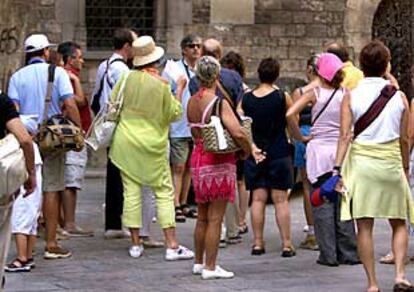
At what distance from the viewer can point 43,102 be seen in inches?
404

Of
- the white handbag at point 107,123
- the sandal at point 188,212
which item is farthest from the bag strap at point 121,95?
the sandal at point 188,212

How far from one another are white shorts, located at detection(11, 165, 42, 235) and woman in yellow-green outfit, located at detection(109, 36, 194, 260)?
2.94 feet

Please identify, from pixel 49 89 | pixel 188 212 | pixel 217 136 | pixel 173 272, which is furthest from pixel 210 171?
pixel 188 212

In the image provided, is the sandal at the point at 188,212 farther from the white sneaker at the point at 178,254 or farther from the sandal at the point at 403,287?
the sandal at the point at 403,287

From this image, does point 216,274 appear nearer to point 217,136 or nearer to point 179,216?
point 217,136

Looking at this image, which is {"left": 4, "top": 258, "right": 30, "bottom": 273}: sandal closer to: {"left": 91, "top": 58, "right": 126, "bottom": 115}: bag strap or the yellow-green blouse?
the yellow-green blouse

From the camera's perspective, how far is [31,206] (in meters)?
9.73

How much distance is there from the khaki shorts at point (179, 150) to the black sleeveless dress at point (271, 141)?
182 cm

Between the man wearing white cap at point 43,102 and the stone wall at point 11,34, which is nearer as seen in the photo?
the man wearing white cap at point 43,102

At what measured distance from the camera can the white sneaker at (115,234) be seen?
11.5 m

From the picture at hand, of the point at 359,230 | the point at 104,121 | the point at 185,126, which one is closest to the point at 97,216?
the point at 185,126

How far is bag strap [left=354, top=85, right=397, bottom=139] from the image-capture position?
884 centimetres

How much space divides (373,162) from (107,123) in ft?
8.53

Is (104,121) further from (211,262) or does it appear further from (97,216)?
(97,216)
